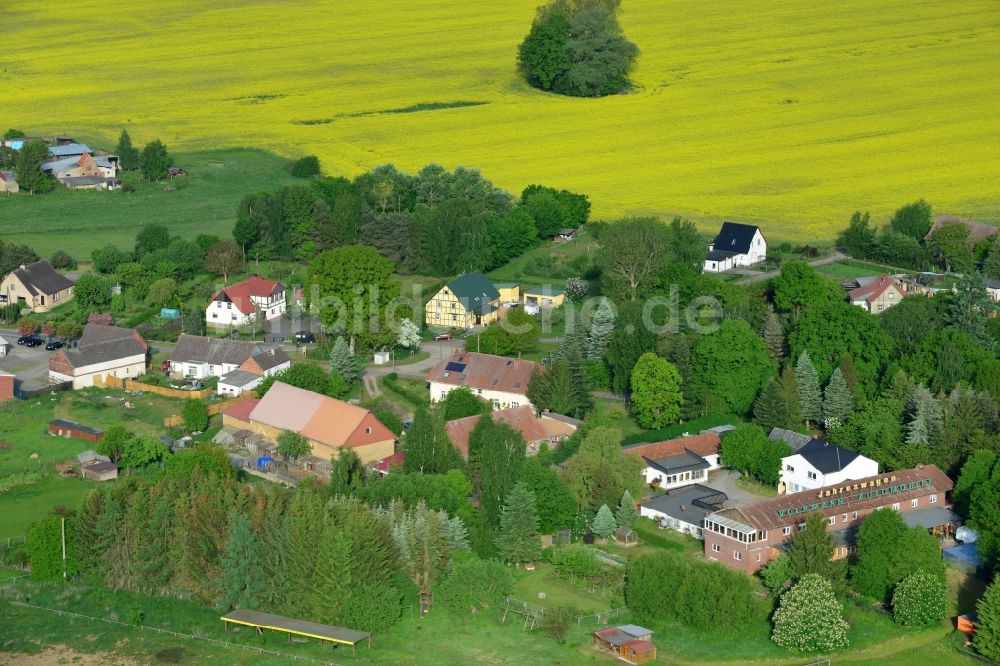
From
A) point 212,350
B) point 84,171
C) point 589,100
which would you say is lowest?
point 212,350

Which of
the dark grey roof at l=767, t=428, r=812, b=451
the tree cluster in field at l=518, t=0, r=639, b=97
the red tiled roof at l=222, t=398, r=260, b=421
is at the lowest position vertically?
the red tiled roof at l=222, t=398, r=260, b=421

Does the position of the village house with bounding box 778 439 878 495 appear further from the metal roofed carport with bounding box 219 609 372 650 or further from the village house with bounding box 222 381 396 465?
the metal roofed carport with bounding box 219 609 372 650

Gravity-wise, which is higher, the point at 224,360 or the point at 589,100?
the point at 589,100

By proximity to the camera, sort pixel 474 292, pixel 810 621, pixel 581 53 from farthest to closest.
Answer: pixel 581 53, pixel 474 292, pixel 810 621

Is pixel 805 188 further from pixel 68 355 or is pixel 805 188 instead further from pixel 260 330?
pixel 68 355

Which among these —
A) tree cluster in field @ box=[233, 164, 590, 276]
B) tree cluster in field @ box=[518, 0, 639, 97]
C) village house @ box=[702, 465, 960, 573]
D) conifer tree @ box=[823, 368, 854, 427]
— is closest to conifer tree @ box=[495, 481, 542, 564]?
village house @ box=[702, 465, 960, 573]

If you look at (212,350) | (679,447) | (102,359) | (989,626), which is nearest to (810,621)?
(989,626)

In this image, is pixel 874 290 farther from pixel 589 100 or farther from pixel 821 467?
pixel 589 100

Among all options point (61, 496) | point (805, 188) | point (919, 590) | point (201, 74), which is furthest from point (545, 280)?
point (201, 74)
